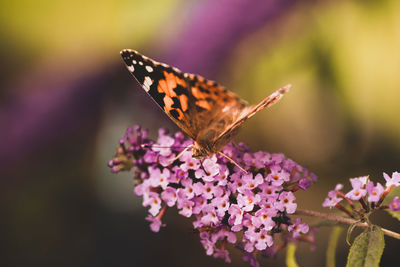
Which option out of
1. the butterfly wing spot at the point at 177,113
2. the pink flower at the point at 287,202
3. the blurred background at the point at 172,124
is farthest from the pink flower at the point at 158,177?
the blurred background at the point at 172,124

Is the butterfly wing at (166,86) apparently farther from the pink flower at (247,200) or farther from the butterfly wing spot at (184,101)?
the pink flower at (247,200)

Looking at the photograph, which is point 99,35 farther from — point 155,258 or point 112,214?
point 155,258

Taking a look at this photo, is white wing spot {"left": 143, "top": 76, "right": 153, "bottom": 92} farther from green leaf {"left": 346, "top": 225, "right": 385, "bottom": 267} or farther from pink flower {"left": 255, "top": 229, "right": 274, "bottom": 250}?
green leaf {"left": 346, "top": 225, "right": 385, "bottom": 267}

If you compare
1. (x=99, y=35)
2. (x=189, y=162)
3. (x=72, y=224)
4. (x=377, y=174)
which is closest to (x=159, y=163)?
(x=189, y=162)

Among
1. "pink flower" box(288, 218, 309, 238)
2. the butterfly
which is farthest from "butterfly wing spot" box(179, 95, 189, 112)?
"pink flower" box(288, 218, 309, 238)

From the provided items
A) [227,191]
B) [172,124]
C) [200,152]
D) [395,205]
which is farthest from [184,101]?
[172,124]
